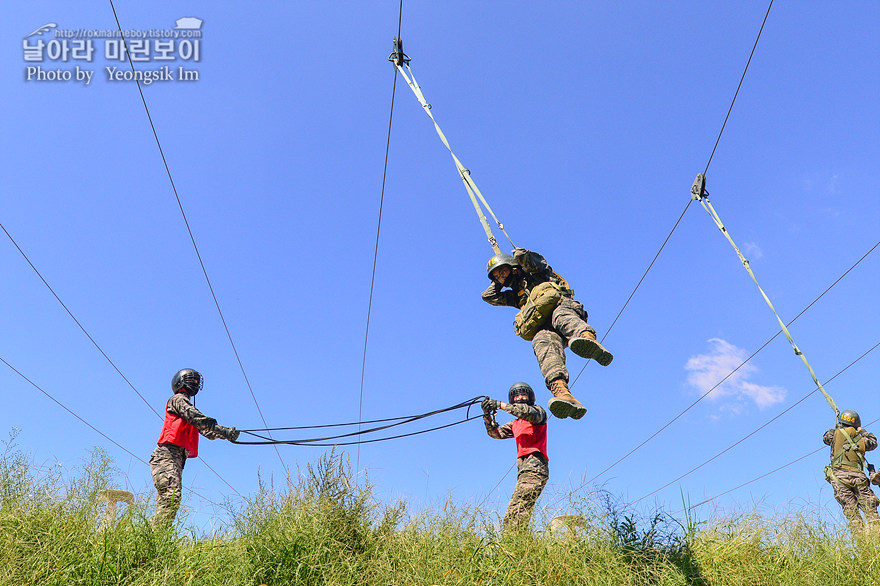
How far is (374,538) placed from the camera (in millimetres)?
5785

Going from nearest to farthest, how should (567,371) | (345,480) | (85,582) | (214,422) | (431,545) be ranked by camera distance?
(85,582) < (431,545) < (345,480) < (567,371) < (214,422)

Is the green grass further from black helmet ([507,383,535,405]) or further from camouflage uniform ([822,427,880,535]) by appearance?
camouflage uniform ([822,427,880,535])

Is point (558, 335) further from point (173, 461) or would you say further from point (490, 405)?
point (173, 461)

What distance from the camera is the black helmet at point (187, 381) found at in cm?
729

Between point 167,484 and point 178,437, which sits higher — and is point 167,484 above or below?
below

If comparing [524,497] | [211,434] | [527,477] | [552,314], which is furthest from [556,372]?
[211,434]

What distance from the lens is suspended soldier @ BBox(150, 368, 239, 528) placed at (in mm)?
6629

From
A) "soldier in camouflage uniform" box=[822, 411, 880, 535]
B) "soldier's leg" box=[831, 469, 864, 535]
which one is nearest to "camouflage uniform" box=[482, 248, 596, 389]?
"soldier in camouflage uniform" box=[822, 411, 880, 535]

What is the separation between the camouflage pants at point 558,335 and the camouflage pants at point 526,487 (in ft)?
3.34

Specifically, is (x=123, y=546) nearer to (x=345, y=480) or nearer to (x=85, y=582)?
(x=85, y=582)

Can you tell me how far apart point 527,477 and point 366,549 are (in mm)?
2008

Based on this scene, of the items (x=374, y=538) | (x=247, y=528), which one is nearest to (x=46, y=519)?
(x=247, y=528)

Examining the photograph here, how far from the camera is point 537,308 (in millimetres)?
7004

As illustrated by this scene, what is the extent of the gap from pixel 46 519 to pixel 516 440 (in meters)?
4.62
